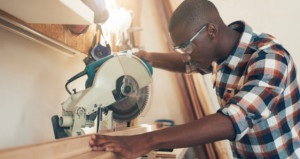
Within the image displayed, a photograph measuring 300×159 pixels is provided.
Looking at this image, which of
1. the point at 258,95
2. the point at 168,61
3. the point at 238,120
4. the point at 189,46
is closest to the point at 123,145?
the point at 238,120

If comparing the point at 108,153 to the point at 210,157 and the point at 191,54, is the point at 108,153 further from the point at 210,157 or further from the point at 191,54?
the point at 210,157

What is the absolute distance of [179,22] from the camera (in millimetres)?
1138

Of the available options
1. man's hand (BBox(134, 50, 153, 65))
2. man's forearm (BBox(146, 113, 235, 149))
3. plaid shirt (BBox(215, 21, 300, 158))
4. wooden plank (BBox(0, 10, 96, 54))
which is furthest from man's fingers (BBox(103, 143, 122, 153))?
man's hand (BBox(134, 50, 153, 65))

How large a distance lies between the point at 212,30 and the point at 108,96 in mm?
629

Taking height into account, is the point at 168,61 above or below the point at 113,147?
above

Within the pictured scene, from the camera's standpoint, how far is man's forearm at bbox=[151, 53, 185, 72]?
173cm

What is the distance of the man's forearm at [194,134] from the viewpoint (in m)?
0.79

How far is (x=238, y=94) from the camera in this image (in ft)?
2.83

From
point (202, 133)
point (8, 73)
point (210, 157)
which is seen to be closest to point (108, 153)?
point (202, 133)

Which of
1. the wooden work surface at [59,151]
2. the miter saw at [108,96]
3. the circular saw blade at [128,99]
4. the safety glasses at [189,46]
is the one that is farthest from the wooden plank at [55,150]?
the safety glasses at [189,46]

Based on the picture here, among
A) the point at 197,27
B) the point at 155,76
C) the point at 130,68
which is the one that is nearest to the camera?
the point at 130,68

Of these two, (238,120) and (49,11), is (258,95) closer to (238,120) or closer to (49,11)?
(238,120)

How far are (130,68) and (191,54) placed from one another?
1.34ft

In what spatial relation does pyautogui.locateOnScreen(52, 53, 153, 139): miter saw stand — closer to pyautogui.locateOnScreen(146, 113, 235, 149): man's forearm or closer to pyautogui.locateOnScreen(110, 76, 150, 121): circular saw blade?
pyautogui.locateOnScreen(110, 76, 150, 121): circular saw blade
